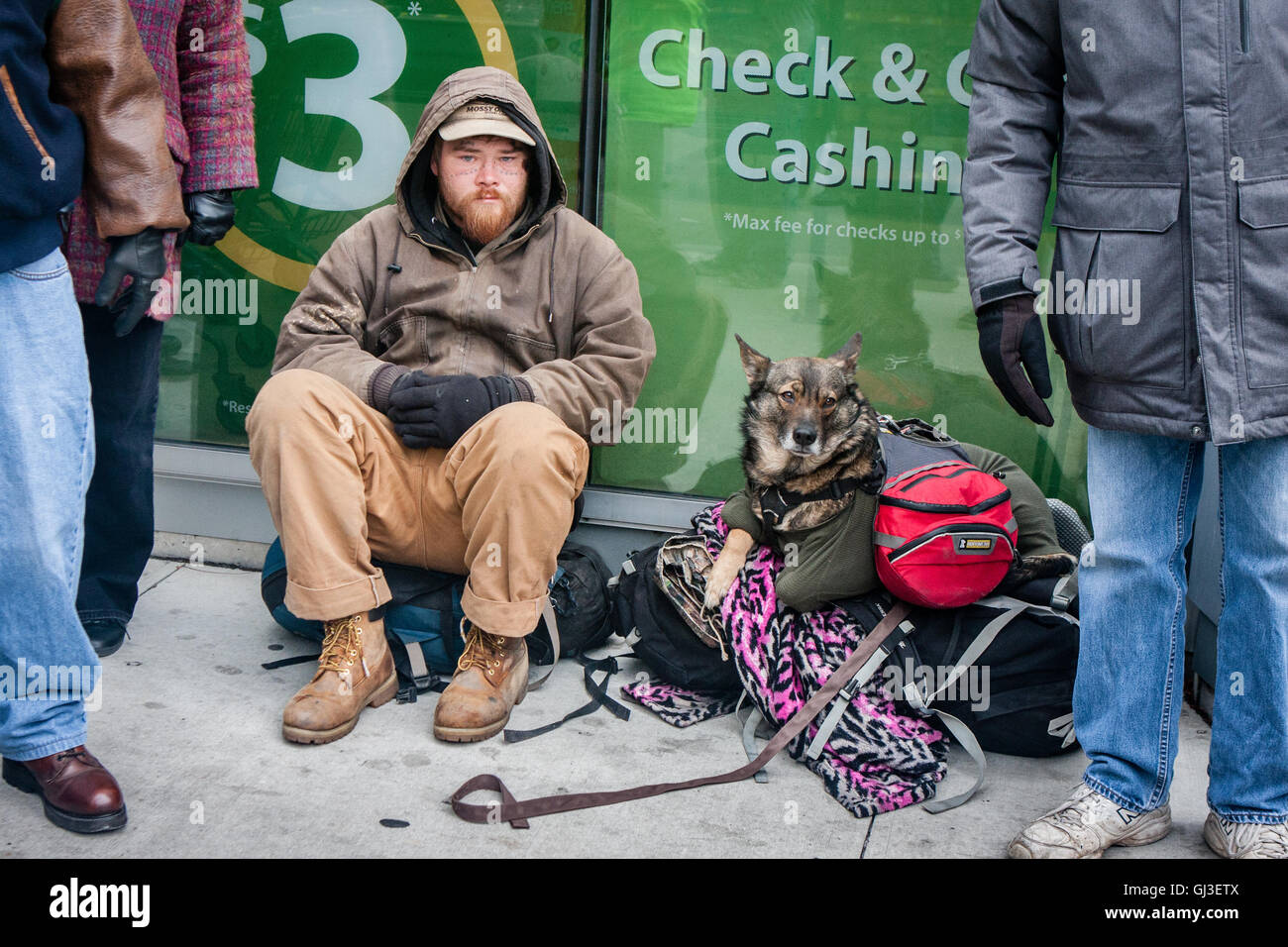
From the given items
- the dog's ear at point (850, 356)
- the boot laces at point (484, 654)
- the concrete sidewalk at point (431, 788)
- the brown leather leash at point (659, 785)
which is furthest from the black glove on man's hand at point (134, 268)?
the dog's ear at point (850, 356)

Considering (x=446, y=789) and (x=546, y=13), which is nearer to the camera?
(x=446, y=789)

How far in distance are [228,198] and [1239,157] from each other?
2.47m

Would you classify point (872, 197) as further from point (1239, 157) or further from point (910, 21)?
point (1239, 157)

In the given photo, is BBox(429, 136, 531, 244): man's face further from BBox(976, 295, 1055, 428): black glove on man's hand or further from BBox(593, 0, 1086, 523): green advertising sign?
BBox(976, 295, 1055, 428): black glove on man's hand

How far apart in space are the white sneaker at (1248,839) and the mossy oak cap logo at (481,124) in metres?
2.47

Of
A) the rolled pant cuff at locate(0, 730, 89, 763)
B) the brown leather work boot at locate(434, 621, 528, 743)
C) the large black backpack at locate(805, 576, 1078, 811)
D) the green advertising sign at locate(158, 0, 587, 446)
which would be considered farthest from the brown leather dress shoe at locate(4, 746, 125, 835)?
the green advertising sign at locate(158, 0, 587, 446)

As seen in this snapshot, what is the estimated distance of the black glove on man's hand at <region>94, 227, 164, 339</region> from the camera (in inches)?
102

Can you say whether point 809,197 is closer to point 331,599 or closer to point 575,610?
point 575,610

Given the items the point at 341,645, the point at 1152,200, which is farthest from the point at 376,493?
the point at 1152,200

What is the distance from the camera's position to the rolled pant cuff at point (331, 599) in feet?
10.0

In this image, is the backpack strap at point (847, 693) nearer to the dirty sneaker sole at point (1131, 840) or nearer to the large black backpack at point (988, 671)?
the large black backpack at point (988, 671)

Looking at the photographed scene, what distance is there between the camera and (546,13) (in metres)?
4.03

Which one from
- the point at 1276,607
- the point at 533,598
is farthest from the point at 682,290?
the point at 1276,607

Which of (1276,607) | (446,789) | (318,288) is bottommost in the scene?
(446,789)
